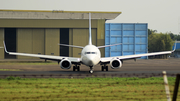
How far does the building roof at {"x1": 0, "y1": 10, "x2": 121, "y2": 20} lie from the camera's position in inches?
3167

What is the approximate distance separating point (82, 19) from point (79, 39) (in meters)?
6.25

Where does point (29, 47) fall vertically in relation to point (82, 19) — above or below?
below

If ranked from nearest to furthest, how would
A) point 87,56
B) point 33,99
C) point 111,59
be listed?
point 33,99 → point 87,56 → point 111,59

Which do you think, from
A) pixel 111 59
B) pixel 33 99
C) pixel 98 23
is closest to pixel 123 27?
pixel 98 23

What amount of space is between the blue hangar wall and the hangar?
8.13 ft

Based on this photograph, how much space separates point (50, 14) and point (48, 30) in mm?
5507

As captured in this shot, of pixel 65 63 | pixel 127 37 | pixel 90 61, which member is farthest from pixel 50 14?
pixel 90 61

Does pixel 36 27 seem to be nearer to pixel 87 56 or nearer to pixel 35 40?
pixel 35 40

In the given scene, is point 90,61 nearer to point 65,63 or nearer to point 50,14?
point 65,63

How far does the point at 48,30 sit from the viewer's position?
83.9 metres

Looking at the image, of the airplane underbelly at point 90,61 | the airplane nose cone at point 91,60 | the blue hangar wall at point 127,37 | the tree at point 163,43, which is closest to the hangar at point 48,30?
the blue hangar wall at point 127,37

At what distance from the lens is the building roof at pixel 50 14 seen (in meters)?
80.4

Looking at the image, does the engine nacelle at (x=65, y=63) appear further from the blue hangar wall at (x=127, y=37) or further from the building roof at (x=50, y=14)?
the blue hangar wall at (x=127, y=37)

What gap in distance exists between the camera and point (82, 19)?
8206cm
